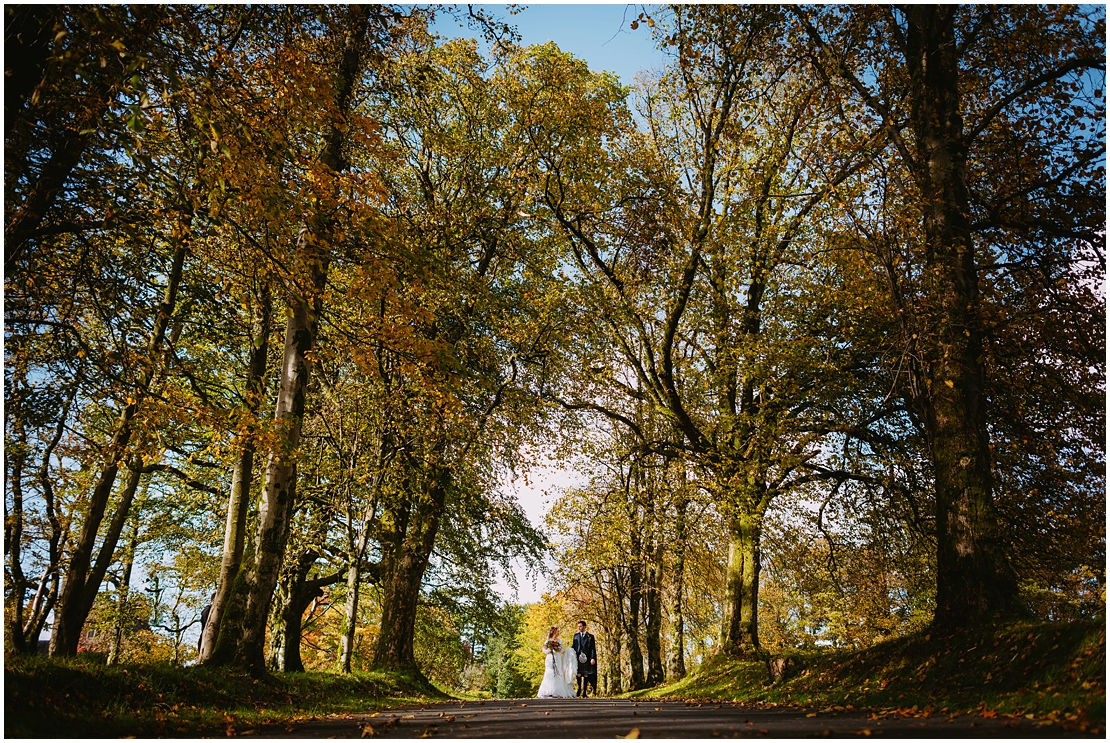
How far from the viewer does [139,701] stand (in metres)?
6.31

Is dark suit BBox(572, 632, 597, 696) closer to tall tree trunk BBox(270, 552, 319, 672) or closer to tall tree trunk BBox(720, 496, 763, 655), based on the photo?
tall tree trunk BBox(720, 496, 763, 655)

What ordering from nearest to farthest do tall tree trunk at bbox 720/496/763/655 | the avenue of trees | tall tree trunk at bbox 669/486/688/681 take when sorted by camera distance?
the avenue of trees, tall tree trunk at bbox 720/496/763/655, tall tree trunk at bbox 669/486/688/681

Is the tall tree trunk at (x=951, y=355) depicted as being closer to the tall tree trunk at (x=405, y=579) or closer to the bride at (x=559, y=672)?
the tall tree trunk at (x=405, y=579)

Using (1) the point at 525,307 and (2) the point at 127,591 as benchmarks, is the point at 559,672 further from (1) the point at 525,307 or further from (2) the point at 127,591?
(2) the point at 127,591

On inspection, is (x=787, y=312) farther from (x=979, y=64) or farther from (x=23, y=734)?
(x=23, y=734)

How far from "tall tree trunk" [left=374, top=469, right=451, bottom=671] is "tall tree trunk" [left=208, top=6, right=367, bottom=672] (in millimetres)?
5710

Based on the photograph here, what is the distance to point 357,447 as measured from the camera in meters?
14.6

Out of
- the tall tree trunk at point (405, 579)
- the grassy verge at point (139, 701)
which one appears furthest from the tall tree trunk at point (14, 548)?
the tall tree trunk at point (405, 579)

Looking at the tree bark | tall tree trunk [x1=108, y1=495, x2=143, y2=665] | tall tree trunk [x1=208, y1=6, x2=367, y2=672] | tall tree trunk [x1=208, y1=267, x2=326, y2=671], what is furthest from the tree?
tall tree trunk [x1=108, y1=495, x2=143, y2=665]

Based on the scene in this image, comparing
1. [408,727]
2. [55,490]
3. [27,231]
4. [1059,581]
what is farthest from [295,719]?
[1059,581]

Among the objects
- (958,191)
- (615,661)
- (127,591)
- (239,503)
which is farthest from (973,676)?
(615,661)

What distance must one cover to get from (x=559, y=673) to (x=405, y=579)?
215 inches

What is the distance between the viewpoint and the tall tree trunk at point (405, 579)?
51.5 ft

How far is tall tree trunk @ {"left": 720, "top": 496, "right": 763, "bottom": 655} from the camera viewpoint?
608 inches
